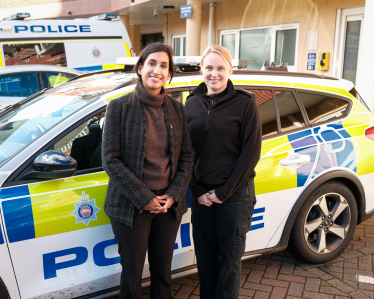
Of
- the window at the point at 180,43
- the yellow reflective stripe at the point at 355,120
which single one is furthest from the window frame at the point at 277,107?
the window at the point at 180,43

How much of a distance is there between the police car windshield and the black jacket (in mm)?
761

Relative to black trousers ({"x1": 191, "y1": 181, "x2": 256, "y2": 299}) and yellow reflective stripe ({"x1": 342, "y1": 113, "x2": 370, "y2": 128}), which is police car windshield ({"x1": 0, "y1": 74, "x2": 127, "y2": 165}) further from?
yellow reflective stripe ({"x1": 342, "y1": 113, "x2": 370, "y2": 128})

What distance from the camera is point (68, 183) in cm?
240

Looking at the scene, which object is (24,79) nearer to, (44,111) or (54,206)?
(44,111)

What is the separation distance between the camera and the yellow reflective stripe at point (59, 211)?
2.27m

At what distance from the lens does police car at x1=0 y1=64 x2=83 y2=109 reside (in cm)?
655

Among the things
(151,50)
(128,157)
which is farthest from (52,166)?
(151,50)

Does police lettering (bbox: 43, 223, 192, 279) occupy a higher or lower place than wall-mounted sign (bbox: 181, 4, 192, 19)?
lower

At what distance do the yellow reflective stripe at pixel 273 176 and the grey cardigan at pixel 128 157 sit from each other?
2.96ft

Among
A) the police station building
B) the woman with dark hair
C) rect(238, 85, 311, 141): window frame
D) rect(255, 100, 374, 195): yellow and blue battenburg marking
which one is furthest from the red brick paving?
the police station building

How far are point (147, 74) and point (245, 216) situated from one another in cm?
104

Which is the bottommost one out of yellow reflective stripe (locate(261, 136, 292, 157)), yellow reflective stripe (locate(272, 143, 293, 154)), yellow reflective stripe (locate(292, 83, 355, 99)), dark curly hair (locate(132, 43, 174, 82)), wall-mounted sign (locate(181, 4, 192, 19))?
yellow reflective stripe (locate(272, 143, 293, 154))

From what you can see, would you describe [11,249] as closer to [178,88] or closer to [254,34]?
[178,88]

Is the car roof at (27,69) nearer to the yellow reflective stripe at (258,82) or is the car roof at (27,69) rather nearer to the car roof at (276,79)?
the car roof at (276,79)
